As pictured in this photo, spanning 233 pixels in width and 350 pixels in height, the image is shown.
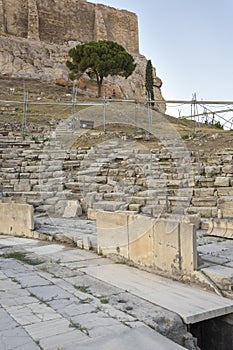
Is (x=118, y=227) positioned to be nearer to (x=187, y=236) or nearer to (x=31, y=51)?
(x=187, y=236)

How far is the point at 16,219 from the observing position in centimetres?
890

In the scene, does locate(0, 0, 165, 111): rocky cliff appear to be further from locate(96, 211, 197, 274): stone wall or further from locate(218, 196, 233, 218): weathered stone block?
locate(96, 211, 197, 274): stone wall

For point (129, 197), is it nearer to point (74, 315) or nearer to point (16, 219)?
point (16, 219)

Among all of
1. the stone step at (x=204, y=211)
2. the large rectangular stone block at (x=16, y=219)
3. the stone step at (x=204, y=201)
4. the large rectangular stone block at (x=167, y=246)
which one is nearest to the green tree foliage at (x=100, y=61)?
the stone step at (x=204, y=201)

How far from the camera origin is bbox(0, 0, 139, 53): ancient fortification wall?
53469 mm

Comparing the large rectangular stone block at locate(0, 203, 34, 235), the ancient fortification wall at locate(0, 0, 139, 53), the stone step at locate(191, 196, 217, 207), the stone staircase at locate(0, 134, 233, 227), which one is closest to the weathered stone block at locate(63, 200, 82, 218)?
the stone staircase at locate(0, 134, 233, 227)

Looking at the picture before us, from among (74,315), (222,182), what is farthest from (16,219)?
(222,182)

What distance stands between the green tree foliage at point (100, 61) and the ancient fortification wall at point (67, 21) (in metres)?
17.2

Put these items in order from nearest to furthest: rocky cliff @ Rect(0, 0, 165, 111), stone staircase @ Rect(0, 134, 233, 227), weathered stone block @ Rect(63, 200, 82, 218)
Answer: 1. stone staircase @ Rect(0, 134, 233, 227)
2. weathered stone block @ Rect(63, 200, 82, 218)
3. rocky cliff @ Rect(0, 0, 165, 111)

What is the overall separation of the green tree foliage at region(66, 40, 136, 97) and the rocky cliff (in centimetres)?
274

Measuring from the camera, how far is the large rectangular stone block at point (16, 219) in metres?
8.51

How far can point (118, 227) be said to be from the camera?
6281 mm

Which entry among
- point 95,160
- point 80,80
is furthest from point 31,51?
point 95,160

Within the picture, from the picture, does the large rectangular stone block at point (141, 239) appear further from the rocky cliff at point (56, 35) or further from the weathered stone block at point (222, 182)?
the rocky cliff at point (56, 35)
